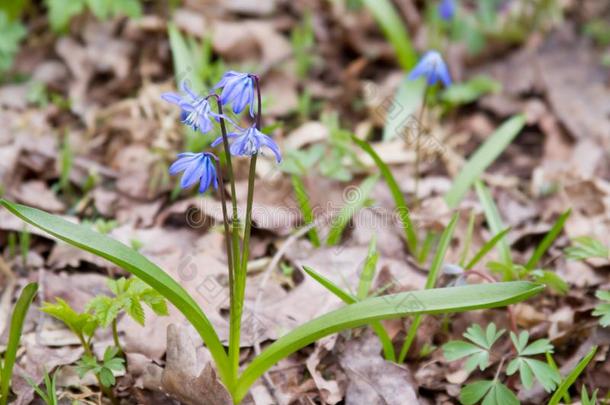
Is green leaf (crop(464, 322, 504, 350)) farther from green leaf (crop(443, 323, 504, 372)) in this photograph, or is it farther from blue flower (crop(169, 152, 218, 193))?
blue flower (crop(169, 152, 218, 193))

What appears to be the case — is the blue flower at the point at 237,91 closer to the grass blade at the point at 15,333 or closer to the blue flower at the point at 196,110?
the blue flower at the point at 196,110

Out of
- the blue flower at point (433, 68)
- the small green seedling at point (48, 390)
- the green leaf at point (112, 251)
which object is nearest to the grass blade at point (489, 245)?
the blue flower at point (433, 68)

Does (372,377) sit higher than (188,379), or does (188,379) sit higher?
(188,379)

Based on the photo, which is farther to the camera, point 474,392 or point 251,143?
point 474,392

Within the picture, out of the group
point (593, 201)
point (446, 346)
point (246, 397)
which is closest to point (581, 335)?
point (446, 346)

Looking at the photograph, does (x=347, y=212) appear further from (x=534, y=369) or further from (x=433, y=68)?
(x=534, y=369)

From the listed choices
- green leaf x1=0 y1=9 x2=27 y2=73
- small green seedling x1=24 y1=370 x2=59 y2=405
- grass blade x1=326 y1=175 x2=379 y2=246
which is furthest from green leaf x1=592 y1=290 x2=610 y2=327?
green leaf x1=0 y1=9 x2=27 y2=73

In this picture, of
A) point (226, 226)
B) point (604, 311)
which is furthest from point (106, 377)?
point (604, 311)
